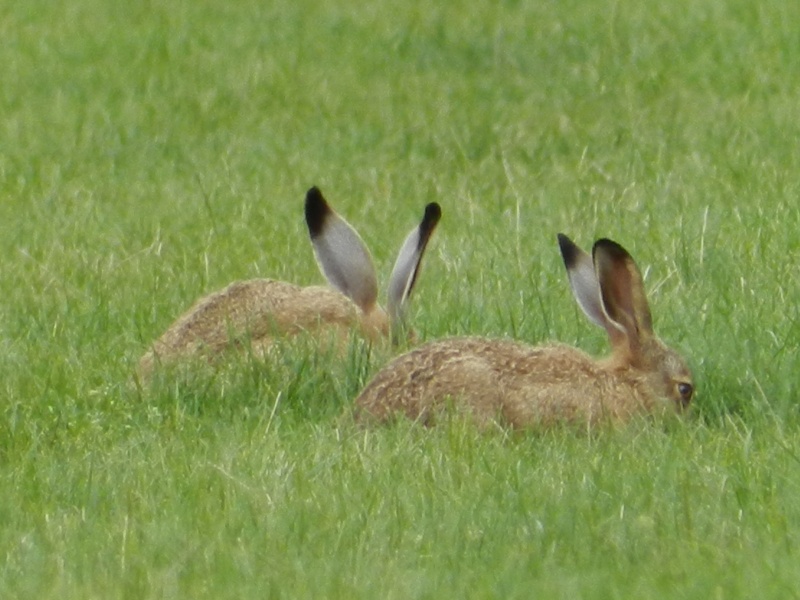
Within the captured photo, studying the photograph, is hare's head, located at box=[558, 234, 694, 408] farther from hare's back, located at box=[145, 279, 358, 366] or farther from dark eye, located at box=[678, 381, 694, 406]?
hare's back, located at box=[145, 279, 358, 366]

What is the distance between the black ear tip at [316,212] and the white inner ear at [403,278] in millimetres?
367

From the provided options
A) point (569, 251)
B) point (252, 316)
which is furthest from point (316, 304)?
point (569, 251)

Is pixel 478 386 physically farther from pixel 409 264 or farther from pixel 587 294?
pixel 409 264

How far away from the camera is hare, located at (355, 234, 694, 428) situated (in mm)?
6688

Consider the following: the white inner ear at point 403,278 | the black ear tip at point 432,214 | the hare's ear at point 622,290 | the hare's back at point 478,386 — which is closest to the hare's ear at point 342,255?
the white inner ear at point 403,278

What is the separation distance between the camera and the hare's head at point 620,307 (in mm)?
7309

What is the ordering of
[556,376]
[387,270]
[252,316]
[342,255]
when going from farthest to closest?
[387,270] → [342,255] → [252,316] → [556,376]

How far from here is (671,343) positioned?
24.9ft

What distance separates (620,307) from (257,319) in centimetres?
147

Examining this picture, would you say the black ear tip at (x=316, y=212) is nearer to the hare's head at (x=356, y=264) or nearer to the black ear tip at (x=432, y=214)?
the hare's head at (x=356, y=264)

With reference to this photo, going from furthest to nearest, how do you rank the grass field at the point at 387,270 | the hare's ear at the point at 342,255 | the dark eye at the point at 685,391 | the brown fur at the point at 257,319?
the hare's ear at the point at 342,255 < the brown fur at the point at 257,319 < the dark eye at the point at 685,391 < the grass field at the point at 387,270

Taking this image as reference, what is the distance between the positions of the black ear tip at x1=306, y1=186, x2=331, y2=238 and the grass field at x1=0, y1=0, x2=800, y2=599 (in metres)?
0.54

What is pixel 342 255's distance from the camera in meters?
8.28

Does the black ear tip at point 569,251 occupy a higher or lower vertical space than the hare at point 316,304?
higher
